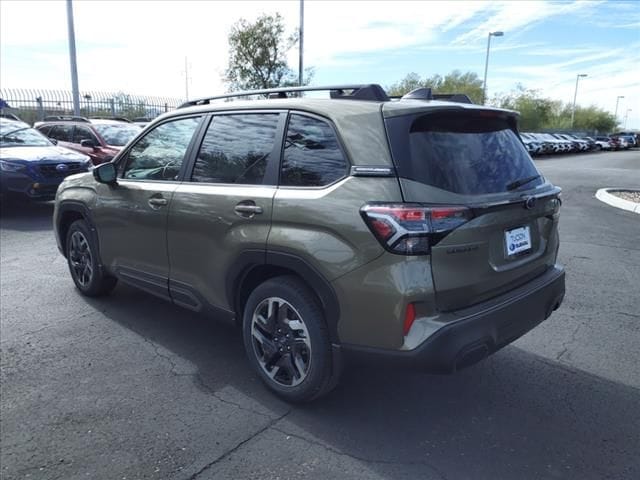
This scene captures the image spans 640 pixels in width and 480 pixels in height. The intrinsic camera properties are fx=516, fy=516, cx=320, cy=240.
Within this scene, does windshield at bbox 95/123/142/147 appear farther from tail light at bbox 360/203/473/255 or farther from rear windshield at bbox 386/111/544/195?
tail light at bbox 360/203/473/255

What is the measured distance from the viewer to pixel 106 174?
4.25 metres

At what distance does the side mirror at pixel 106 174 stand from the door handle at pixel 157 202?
59 centimetres

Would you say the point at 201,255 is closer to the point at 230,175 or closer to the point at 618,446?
the point at 230,175

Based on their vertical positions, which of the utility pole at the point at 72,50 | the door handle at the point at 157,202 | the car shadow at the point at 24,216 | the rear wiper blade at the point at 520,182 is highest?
the utility pole at the point at 72,50

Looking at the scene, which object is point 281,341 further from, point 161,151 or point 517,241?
point 161,151

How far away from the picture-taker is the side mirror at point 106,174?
13.9 ft

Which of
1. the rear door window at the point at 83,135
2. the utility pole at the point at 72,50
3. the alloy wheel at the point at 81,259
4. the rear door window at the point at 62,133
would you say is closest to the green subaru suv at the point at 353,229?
the alloy wheel at the point at 81,259

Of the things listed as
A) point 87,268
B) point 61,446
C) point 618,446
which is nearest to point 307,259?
point 61,446

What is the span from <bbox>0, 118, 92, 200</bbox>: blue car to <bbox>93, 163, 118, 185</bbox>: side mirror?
6069 millimetres

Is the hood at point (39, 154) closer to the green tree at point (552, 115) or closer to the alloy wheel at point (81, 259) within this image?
the alloy wheel at point (81, 259)

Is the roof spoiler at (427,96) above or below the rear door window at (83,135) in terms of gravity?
above

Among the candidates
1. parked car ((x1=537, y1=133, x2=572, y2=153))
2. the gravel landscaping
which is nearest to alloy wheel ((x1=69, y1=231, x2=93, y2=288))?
the gravel landscaping

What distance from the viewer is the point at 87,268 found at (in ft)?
16.4

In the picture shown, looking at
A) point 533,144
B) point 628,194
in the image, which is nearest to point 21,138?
point 628,194
